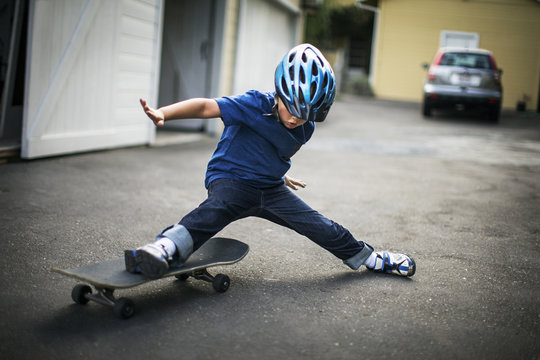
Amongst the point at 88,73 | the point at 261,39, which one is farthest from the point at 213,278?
the point at 261,39

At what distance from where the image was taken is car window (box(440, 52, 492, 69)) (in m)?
15.8

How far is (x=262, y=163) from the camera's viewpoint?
11.0 ft

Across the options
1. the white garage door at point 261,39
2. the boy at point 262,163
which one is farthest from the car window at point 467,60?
the boy at point 262,163

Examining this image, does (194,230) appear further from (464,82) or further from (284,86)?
(464,82)

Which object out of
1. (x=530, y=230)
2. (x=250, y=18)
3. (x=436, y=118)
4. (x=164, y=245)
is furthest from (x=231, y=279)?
(x=436, y=118)

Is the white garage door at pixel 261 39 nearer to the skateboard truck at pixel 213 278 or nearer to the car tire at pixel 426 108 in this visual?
the car tire at pixel 426 108

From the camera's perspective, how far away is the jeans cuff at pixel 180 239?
2.95 m

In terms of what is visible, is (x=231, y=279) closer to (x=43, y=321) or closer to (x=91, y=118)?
(x=43, y=321)

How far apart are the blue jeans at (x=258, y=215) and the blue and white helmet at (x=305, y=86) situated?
1.81 feet

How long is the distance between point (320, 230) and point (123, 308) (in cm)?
130

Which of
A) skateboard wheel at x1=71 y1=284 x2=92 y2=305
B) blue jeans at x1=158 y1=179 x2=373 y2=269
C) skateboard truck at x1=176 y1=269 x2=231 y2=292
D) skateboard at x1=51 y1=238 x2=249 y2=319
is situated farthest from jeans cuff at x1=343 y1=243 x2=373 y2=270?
skateboard wheel at x1=71 y1=284 x2=92 y2=305

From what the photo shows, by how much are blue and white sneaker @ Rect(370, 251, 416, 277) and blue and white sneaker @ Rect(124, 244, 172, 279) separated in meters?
1.47

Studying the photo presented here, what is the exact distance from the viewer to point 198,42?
36.1 ft

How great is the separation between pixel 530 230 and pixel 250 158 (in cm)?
302
